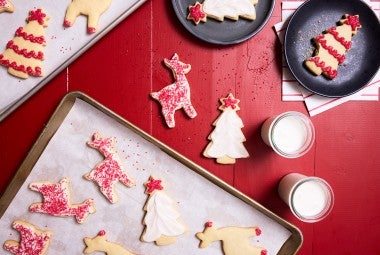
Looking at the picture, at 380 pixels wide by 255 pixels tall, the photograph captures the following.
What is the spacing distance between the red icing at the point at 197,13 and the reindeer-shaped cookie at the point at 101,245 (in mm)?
573

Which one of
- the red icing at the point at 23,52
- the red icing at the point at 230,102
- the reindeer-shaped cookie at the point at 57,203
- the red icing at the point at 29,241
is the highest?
the red icing at the point at 230,102

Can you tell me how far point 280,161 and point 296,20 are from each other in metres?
0.35

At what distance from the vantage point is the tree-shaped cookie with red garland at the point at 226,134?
1.18m

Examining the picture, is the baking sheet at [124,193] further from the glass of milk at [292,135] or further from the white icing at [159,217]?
the glass of milk at [292,135]

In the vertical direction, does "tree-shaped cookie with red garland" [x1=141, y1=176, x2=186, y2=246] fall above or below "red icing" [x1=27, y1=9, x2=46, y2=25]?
below

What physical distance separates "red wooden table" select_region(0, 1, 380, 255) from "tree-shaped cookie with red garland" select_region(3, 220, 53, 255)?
4.6 inches

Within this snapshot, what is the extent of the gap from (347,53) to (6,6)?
2.76ft

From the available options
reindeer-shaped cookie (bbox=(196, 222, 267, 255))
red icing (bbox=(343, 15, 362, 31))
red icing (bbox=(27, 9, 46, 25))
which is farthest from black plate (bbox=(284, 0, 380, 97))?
red icing (bbox=(27, 9, 46, 25))

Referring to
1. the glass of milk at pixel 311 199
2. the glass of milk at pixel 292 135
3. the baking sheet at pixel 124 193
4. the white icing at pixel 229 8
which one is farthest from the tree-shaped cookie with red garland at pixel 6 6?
the glass of milk at pixel 311 199

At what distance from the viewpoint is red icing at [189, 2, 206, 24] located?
114cm

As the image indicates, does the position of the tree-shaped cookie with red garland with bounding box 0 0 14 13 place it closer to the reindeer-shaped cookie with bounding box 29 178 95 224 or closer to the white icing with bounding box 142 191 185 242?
the reindeer-shaped cookie with bounding box 29 178 95 224

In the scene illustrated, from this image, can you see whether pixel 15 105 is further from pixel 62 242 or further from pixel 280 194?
pixel 280 194

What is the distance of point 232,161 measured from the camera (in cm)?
119

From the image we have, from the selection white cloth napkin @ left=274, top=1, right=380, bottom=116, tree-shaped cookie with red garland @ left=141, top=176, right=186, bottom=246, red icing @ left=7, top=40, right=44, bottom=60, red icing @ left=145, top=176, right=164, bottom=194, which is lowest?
tree-shaped cookie with red garland @ left=141, top=176, right=186, bottom=246
